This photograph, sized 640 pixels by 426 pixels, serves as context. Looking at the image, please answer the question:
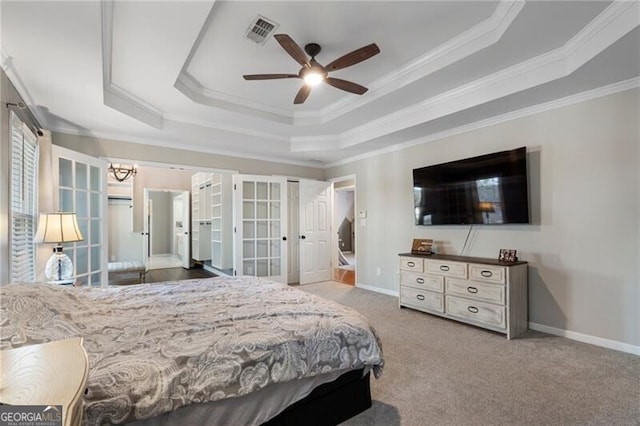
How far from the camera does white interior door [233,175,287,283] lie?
212 inches

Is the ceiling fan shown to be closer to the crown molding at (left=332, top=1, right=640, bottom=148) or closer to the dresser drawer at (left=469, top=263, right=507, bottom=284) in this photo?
the crown molding at (left=332, top=1, right=640, bottom=148)

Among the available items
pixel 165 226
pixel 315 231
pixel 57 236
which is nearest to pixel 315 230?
pixel 315 231

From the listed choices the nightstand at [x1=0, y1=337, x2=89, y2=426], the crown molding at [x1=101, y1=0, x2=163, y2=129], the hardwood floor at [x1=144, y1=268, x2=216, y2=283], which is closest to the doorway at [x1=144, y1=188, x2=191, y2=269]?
the hardwood floor at [x1=144, y1=268, x2=216, y2=283]

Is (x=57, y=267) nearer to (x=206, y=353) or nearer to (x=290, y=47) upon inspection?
(x=206, y=353)

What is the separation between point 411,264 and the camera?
4105 millimetres

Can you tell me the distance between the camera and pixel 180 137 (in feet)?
14.7

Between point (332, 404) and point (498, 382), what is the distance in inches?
54.9

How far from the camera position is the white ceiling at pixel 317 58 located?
2.13 metres

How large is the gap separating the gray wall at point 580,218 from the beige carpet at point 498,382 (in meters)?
0.37

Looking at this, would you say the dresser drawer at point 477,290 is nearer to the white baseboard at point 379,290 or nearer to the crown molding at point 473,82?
the white baseboard at point 379,290

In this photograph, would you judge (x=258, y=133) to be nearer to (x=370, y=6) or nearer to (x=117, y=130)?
(x=117, y=130)

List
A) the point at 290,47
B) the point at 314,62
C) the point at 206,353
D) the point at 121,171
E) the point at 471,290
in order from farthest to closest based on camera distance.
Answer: the point at 121,171
the point at 471,290
the point at 314,62
the point at 290,47
the point at 206,353

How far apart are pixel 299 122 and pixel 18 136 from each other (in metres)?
3.06

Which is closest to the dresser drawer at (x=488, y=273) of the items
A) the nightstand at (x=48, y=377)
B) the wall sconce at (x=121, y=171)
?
the nightstand at (x=48, y=377)
